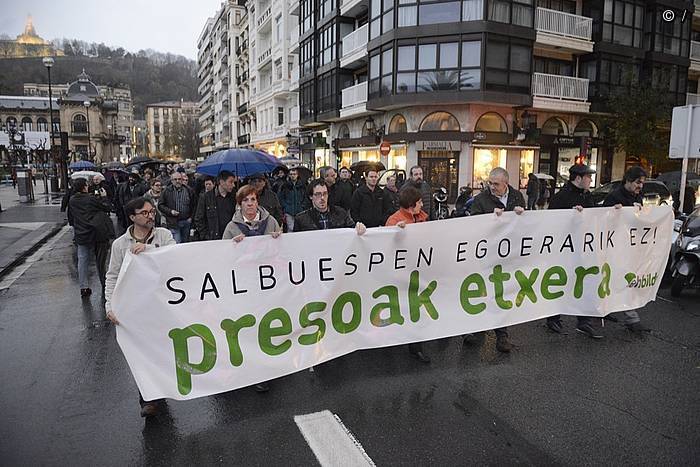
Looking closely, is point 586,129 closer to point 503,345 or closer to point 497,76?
point 497,76

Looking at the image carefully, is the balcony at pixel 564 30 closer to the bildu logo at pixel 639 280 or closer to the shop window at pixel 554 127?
the shop window at pixel 554 127

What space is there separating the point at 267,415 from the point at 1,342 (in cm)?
385

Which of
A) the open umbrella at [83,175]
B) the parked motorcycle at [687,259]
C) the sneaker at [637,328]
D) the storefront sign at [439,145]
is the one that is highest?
the storefront sign at [439,145]

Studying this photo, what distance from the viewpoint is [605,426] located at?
3.97 metres

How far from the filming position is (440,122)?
25.1m

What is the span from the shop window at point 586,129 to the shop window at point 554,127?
98 cm

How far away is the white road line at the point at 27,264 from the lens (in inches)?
355

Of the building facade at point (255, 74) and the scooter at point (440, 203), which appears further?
the building facade at point (255, 74)

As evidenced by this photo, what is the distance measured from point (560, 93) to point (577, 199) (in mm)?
22681

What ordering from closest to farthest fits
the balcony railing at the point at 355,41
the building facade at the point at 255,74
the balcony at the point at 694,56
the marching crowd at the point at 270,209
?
the marching crowd at the point at 270,209
the balcony railing at the point at 355,41
the balcony at the point at 694,56
the building facade at the point at 255,74

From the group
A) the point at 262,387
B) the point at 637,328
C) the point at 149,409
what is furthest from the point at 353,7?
the point at 149,409

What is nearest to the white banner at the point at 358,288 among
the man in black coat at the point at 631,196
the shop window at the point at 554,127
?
the man in black coat at the point at 631,196

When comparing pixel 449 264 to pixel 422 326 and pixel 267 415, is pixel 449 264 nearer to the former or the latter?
pixel 422 326

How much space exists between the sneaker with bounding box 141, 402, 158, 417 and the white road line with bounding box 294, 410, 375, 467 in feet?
3.81
